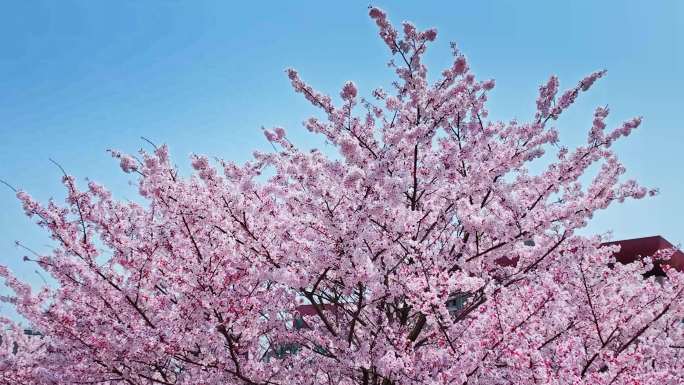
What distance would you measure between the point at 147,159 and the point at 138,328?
7.78 ft

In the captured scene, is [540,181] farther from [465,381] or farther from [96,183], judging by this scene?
[96,183]

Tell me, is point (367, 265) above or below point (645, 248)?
below

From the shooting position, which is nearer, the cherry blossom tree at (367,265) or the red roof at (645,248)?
the cherry blossom tree at (367,265)

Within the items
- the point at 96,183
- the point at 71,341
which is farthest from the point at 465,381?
the point at 96,183

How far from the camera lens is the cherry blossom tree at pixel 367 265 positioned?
5.85 meters

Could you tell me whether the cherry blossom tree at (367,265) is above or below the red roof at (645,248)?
below

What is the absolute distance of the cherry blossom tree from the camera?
19.2 ft

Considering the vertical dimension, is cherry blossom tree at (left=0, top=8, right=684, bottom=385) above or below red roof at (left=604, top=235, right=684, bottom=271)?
below

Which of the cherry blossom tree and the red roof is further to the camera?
the red roof

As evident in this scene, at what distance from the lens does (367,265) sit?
5723mm

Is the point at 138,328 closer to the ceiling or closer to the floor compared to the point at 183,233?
closer to the floor

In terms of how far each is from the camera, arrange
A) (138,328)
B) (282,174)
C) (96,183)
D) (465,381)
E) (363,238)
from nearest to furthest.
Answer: (465,381), (363,238), (138,328), (282,174), (96,183)

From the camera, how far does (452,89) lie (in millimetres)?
7574

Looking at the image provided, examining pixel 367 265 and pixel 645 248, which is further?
pixel 645 248
